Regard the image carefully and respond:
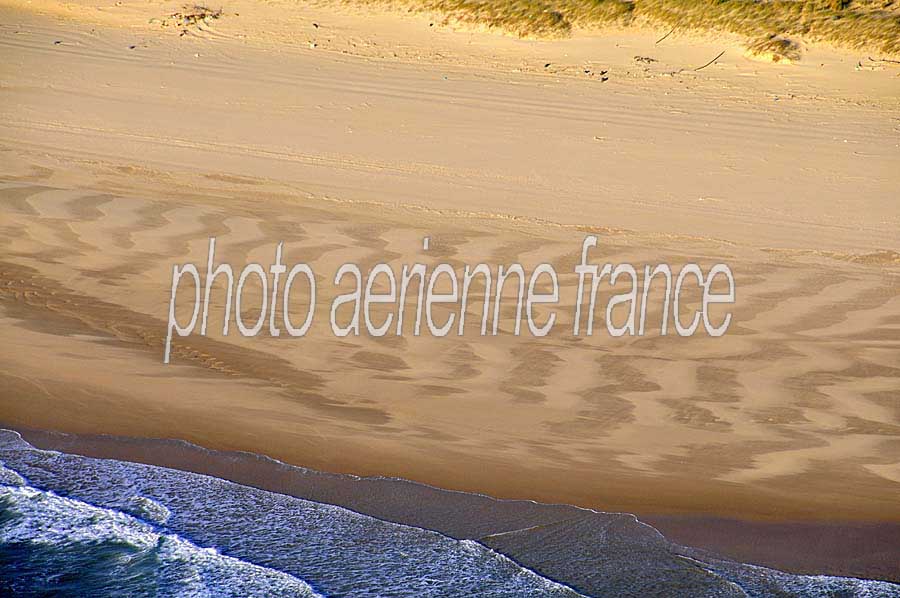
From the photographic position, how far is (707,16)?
7566mm

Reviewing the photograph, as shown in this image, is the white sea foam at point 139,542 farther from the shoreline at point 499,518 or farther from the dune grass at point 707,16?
the dune grass at point 707,16

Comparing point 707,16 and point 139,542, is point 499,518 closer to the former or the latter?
point 139,542

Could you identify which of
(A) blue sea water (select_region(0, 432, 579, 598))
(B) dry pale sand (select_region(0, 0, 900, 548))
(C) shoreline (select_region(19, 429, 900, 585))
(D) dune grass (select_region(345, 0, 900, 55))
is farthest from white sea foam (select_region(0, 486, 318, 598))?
(D) dune grass (select_region(345, 0, 900, 55))

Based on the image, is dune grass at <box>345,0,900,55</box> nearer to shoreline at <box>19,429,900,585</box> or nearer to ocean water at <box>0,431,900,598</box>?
shoreline at <box>19,429,900,585</box>

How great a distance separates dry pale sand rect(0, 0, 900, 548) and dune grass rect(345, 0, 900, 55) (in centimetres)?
17

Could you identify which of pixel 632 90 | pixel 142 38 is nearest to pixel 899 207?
pixel 632 90

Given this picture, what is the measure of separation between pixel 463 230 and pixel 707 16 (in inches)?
125

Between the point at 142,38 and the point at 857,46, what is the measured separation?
220 inches

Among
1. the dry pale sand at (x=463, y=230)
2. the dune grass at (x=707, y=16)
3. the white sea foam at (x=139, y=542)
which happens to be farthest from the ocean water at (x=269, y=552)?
the dune grass at (x=707, y=16)

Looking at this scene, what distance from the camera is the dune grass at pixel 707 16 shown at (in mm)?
7246

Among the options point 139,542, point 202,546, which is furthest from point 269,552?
point 139,542

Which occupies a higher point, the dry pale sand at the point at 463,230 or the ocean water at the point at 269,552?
the dry pale sand at the point at 463,230

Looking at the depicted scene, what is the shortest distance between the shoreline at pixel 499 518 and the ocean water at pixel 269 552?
0.05 meters

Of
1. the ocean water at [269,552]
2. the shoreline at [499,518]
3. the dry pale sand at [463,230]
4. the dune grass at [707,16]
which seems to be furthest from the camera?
the dune grass at [707,16]
